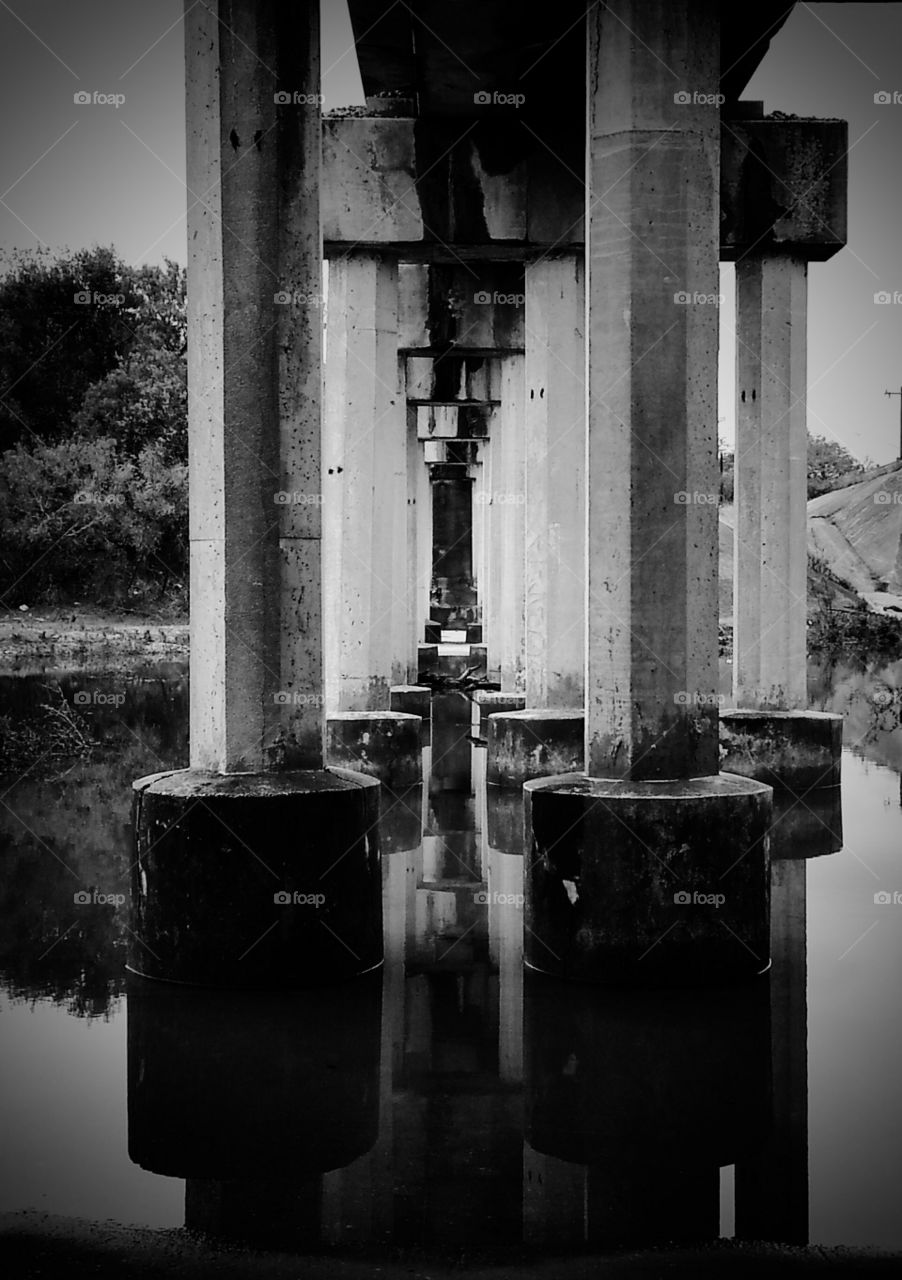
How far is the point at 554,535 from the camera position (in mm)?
13430

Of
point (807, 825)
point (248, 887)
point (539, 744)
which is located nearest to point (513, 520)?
point (539, 744)

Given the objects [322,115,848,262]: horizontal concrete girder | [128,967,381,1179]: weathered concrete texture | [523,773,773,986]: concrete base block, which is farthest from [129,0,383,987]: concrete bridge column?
[322,115,848,262]: horizontal concrete girder

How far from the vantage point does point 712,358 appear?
7.11 meters

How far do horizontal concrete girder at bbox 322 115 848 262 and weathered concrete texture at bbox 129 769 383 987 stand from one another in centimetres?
759

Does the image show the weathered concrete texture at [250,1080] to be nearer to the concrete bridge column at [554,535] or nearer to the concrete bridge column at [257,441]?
the concrete bridge column at [257,441]

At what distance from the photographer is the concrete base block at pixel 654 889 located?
646 cm

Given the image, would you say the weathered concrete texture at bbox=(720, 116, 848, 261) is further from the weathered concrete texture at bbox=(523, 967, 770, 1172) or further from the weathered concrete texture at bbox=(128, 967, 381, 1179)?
the weathered concrete texture at bbox=(128, 967, 381, 1179)

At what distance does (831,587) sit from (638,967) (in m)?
35.4

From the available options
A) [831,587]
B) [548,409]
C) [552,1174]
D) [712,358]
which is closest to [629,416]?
[712,358]

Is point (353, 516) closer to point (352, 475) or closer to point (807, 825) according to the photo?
point (352, 475)

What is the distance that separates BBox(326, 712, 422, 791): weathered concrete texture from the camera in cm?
1389

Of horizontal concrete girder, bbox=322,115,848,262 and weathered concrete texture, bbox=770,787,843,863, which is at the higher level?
horizontal concrete girder, bbox=322,115,848,262

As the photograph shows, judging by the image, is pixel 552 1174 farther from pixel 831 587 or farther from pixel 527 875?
pixel 831 587

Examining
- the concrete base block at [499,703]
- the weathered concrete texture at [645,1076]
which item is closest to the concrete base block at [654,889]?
the weathered concrete texture at [645,1076]
